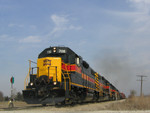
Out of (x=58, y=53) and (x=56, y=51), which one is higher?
(x=56, y=51)

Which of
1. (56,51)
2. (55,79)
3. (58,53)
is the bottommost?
(55,79)

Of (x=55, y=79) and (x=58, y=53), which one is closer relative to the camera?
(x=55, y=79)

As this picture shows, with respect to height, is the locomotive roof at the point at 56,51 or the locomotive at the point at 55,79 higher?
the locomotive roof at the point at 56,51

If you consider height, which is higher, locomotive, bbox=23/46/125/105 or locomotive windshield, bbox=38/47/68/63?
locomotive windshield, bbox=38/47/68/63

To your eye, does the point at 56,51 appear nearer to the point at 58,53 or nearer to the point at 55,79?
the point at 58,53

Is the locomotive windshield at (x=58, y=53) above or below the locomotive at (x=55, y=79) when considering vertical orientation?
above

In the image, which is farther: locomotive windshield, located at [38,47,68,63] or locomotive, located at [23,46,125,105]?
locomotive windshield, located at [38,47,68,63]

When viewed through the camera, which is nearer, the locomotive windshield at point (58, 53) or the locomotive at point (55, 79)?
the locomotive at point (55, 79)

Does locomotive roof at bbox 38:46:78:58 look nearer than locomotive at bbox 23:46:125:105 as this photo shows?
No

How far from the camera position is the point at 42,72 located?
1312 cm

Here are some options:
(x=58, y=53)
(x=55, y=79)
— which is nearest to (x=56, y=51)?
(x=58, y=53)

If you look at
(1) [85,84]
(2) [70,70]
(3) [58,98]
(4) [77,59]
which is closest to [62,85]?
(3) [58,98]

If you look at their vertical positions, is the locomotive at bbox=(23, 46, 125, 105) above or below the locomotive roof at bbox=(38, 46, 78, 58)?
below

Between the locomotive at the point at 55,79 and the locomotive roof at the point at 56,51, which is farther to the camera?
the locomotive roof at the point at 56,51
